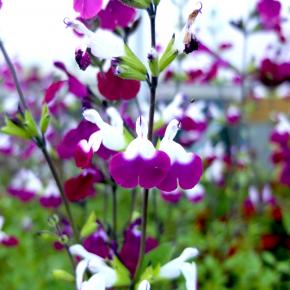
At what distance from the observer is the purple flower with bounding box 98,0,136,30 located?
783mm

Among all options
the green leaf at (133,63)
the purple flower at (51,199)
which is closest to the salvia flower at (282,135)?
the purple flower at (51,199)

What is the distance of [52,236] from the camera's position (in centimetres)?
A: 82

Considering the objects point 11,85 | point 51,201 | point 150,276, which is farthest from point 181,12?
point 150,276

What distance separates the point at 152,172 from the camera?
1.98ft

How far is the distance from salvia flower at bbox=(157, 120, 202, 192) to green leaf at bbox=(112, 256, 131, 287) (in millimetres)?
184

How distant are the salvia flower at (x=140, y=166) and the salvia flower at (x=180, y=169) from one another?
0.7 inches

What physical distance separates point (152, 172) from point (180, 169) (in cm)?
4

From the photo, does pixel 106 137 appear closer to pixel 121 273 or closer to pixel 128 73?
pixel 128 73

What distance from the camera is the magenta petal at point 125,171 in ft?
2.01

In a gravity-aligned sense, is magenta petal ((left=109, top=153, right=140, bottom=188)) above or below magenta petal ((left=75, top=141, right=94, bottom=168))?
above

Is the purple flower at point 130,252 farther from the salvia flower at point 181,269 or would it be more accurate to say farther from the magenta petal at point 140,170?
the magenta petal at point 140,170

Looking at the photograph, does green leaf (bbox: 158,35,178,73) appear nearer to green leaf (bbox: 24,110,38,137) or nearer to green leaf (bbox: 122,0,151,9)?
green leaf (bbox: 122,0,151,9)

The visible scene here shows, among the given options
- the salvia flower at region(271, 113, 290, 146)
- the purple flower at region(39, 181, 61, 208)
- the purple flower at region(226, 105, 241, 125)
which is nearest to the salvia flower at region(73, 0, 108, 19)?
the purple flower at region(39, 181, 61, 208)

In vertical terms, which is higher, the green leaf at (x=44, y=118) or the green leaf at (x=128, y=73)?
the green leaf at (x=128, y=73)
